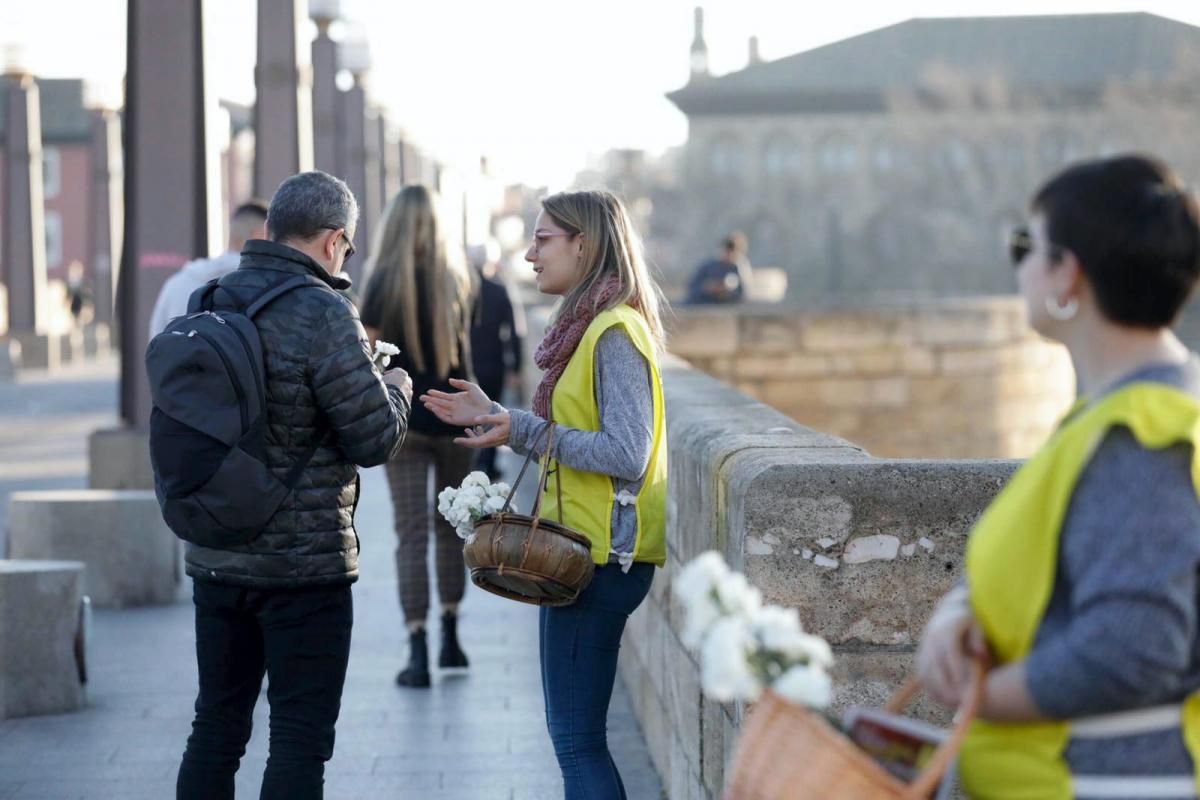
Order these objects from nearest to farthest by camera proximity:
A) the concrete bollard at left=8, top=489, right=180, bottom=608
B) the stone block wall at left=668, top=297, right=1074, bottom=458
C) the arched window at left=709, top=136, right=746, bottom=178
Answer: the concrete bollard at left=8, top=489, right=180, bottom=608 < the stone block wall at left=668, top=297, right=1074, bottom=458 < the arched window at left=709, top=136, right=746, bottom=178

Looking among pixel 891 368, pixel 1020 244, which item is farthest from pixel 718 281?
pixel 1020 244

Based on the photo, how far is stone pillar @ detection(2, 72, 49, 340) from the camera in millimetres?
31048

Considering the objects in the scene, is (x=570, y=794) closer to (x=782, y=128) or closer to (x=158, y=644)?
(x=158, y=644)

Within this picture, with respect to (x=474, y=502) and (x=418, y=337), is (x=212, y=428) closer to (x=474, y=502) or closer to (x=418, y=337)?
(x=474, y=502)

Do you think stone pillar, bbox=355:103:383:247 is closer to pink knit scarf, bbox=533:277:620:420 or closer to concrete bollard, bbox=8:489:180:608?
concrete bollard, bbox=8:489:180:608

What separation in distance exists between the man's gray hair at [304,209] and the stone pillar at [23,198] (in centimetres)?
2779

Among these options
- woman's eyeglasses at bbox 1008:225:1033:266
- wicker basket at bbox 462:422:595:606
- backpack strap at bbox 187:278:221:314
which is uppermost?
woman's eyeglasses at bbox 1008:225:1033:266

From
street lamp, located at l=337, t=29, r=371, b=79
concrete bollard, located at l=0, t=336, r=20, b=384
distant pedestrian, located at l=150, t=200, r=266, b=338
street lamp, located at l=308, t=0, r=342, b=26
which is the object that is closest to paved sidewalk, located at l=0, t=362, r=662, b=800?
distant pedestrian, located at l=150, t=200, r=266, b=338

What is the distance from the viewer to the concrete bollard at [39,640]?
7301 millimetres

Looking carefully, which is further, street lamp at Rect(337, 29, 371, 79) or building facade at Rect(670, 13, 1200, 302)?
building facade at Rect(670, 13, 1200, 302)

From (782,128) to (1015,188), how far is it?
47.6 feet

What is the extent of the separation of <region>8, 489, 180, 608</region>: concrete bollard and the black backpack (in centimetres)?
552

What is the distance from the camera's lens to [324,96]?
2583 centimetres

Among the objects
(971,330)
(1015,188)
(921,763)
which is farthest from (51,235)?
(921,763)
